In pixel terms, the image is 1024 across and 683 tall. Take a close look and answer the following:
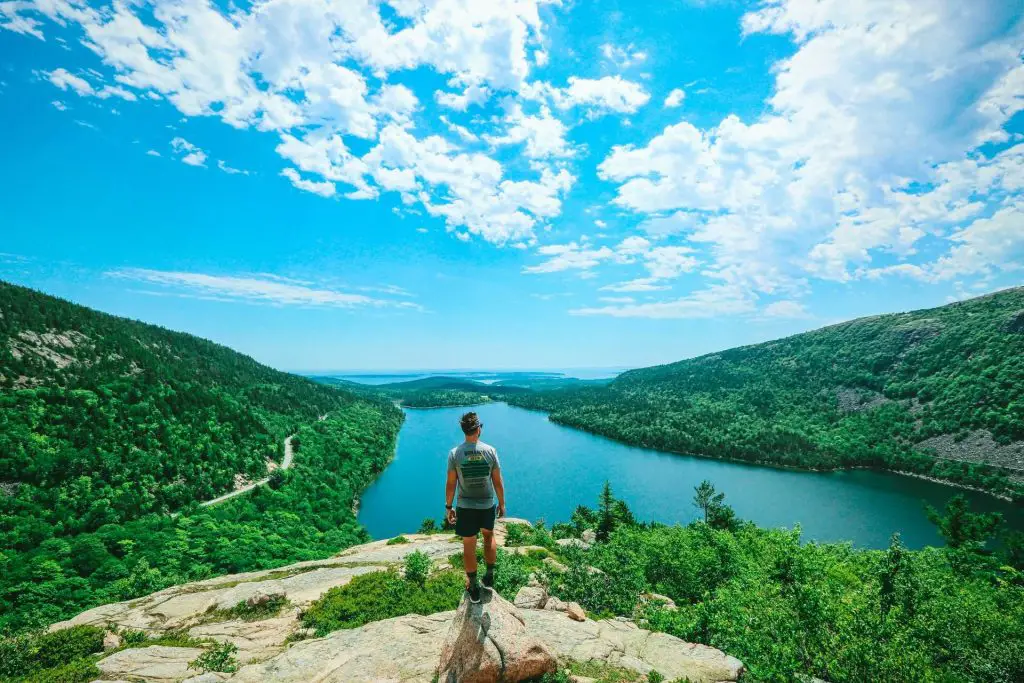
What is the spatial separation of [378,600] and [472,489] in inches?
389

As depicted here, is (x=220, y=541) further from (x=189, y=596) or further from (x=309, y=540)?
(x=189, y=596)

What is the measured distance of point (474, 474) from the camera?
365 inches

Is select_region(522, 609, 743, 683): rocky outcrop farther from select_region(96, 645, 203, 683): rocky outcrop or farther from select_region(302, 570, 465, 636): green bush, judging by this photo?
select_region(96, 645, 203, 683): rocky outcrop

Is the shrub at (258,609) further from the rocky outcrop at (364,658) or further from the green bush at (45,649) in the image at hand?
the rocky outcrop at (364,658)

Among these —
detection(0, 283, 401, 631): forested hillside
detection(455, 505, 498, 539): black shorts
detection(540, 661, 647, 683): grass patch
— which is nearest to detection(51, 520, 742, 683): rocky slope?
detection(540, 661, 647, 683): grass patch

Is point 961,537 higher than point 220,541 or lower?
higher

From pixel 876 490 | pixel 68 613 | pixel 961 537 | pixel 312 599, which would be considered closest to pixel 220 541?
pixel 68 613

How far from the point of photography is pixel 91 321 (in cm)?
10881

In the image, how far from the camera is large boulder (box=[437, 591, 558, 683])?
887cm

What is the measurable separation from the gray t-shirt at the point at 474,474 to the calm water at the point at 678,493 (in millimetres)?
91422

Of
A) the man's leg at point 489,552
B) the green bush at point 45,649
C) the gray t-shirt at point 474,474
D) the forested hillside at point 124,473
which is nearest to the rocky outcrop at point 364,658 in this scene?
the man's leg at point 489,552

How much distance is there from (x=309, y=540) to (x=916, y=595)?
76.8 metres

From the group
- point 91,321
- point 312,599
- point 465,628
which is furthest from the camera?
point 91,321

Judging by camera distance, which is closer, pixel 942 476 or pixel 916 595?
pixel 916 595
